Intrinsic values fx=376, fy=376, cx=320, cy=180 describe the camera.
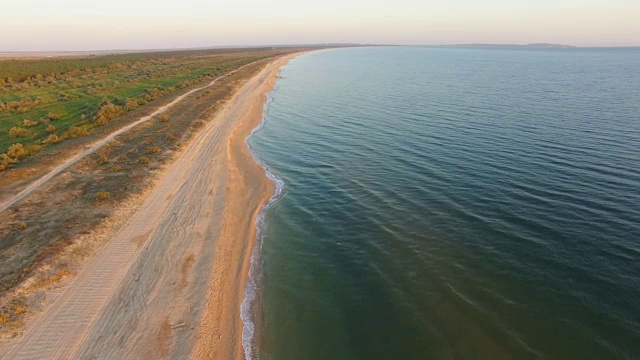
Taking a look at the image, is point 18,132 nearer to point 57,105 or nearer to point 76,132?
point 76,132

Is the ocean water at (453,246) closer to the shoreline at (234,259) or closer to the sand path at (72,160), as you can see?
the shoreline at (234,259)

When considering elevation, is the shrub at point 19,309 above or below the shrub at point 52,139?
below

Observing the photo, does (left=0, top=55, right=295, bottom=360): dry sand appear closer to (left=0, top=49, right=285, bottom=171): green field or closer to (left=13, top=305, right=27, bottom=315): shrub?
(left=13, top=305, right=27, bottom=315): shrub

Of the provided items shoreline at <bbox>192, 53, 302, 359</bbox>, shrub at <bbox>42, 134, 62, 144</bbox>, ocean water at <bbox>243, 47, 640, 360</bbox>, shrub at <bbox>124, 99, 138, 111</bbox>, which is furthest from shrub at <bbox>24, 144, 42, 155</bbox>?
ocean water at <bbox>243, 47, 640, 360</bbox>

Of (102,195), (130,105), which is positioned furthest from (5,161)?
(130,105)

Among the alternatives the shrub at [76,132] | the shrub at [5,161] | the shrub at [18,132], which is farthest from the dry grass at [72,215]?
the shrub at [18,132]

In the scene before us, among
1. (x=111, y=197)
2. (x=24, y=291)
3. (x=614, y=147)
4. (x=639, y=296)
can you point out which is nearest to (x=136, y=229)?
(x=111, y=197)
